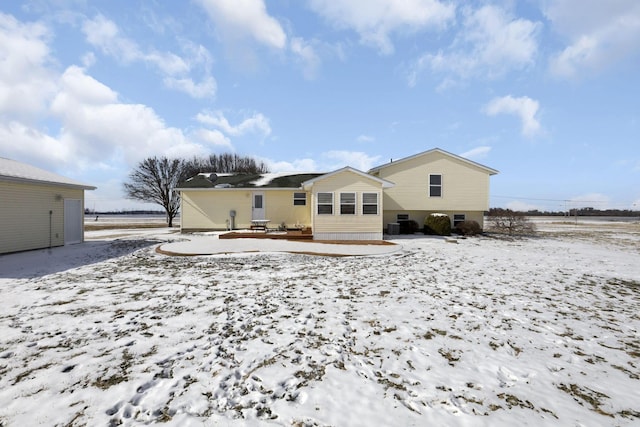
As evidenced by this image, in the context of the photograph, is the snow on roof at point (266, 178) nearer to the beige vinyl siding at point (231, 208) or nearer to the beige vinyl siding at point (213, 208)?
the beige vinyl siding at point (231, 208)

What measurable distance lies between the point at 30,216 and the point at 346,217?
1394 centimetres

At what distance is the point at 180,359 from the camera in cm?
349

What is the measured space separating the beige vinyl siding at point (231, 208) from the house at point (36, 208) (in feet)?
20.1

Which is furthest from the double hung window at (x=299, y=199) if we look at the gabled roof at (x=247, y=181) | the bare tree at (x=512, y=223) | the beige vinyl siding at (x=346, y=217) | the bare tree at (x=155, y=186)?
the bare tree at (x=155, y=186)

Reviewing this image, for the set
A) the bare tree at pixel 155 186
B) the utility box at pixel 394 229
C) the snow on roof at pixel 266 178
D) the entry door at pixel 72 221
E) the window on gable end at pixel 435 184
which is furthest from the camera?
the bare tree at pixel 155 186

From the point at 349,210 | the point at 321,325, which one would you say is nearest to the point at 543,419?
the point at 321,325

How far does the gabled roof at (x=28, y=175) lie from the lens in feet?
35.6

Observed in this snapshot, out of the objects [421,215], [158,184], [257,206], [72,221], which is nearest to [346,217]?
[257,206]

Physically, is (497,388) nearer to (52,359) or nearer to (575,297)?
(575,297)

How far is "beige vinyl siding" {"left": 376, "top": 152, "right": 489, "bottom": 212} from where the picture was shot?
19141 millimetres

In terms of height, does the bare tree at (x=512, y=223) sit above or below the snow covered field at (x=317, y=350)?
above

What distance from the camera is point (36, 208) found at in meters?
12.0

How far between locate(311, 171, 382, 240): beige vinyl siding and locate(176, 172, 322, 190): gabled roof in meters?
4.86

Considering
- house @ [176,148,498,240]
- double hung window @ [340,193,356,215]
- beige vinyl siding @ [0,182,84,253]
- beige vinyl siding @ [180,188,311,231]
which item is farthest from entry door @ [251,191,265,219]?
beige vinyl siding @ [0,182,84,253]
